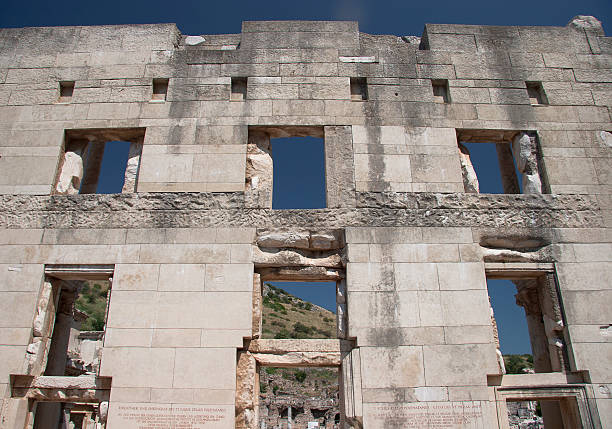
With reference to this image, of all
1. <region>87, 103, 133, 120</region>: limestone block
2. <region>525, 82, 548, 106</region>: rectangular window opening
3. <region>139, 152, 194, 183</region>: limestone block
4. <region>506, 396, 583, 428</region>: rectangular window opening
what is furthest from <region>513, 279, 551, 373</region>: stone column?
<region>87, 103, 133, 120</region>: limestone block

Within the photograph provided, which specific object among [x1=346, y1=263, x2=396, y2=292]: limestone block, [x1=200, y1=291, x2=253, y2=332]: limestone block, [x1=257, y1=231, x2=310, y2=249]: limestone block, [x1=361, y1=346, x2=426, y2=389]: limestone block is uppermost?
[x1=257, y1=231, x2=310, y2=249]: limestone block

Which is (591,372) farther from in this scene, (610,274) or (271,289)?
(271,289)

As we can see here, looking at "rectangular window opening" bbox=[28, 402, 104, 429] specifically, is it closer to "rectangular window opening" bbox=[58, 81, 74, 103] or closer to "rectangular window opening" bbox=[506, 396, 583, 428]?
"rectangular window opening" bbox=[58, 81, 74, 103]

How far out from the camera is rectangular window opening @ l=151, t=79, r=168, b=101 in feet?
28.8

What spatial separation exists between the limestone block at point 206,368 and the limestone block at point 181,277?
957mm

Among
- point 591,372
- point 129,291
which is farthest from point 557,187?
point 129,291

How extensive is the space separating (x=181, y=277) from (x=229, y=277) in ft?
2.53

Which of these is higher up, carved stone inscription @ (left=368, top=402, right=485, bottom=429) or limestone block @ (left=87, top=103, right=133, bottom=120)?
limestone block @ (left=87, top=103, right=133, bottom=120)

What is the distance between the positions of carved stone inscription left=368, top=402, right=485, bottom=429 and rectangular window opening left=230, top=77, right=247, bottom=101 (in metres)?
5.99

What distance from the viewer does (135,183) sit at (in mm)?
8062

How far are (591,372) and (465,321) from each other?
1995 millimetres

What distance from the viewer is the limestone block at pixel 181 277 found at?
704 cm

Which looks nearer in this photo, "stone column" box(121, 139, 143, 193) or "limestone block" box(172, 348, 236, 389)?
"limestone block" box(172, 348, 236, 389)

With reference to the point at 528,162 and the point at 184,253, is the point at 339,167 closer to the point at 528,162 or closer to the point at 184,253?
the point at 184,253
